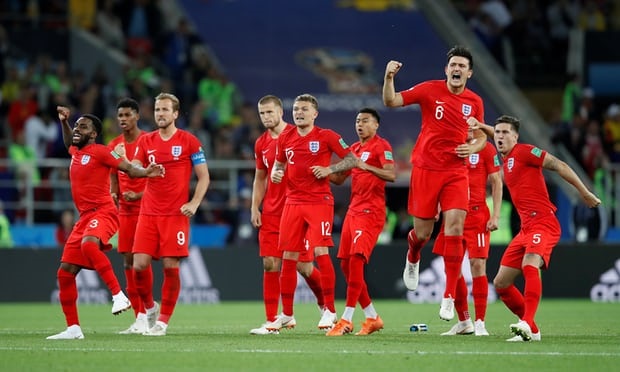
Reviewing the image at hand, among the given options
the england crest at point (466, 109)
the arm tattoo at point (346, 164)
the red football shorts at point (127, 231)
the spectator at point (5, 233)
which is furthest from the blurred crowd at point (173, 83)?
the england crest at point (466, 109)

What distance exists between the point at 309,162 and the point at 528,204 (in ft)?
8.36

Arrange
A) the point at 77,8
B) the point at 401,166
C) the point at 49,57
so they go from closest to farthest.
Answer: the point at 401,166, the point at 49,57, the point at 77,8

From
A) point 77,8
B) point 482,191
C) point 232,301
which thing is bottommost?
point 232,301

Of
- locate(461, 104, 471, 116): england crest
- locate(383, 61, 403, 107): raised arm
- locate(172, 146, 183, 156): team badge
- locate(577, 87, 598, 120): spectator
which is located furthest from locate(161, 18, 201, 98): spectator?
locate(383, 61, 403, 107): raised arm

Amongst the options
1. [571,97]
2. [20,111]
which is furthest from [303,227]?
[571,97]

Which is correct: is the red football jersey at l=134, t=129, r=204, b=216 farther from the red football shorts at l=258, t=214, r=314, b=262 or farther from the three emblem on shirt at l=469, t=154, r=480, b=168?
the three emblem on shirt at l=469, t=154, r=480, b=168

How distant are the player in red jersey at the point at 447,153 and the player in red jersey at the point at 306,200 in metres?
0.98

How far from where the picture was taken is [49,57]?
97.2ft

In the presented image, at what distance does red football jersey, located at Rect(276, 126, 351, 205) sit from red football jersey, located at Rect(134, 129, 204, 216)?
3.53 ft

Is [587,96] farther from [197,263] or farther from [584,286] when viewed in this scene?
[197,263]

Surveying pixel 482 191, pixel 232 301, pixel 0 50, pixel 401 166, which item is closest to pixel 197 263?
pixel 232 301

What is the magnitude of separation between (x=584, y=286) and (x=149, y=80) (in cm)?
1044

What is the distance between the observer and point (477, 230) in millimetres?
15578

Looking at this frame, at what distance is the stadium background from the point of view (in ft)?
80.0
